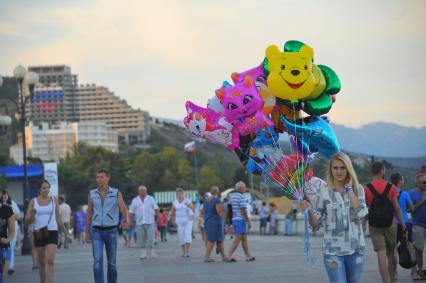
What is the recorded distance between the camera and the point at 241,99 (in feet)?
49.0

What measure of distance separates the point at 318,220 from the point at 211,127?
6.37 metres

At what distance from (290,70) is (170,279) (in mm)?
4558

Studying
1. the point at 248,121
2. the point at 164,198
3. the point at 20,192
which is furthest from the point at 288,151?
the point at 164,198

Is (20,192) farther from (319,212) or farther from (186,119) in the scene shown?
(319,212)

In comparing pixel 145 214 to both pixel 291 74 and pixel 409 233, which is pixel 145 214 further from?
pixel 291 74

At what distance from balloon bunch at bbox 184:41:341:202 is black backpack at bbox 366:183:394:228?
1.07 m

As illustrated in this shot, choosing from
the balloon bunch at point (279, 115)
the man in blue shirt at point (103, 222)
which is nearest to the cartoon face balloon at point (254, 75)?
the balloon bunch at point (279, 115)

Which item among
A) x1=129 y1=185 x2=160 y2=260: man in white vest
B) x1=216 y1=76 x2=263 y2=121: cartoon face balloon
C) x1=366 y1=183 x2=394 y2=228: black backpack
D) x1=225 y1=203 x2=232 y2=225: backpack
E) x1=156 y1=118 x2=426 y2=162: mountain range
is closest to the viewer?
x1=366 y1=183 x2=394 y2=228: black backpack

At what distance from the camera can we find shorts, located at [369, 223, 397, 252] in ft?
42.5

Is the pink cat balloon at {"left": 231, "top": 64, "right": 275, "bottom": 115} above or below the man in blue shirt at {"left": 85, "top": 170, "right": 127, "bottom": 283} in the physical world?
above

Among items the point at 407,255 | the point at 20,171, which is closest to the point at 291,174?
the point at 407,255

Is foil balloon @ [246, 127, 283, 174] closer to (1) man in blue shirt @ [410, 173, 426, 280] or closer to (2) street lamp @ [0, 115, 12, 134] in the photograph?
(1) man in blue shirt @ [410, 173, 426, 280]

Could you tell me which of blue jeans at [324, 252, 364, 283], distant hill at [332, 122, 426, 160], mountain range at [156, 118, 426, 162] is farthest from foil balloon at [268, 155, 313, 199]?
distant hill at [332, 122, 426, 160]

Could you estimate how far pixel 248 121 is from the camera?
14953 mm
